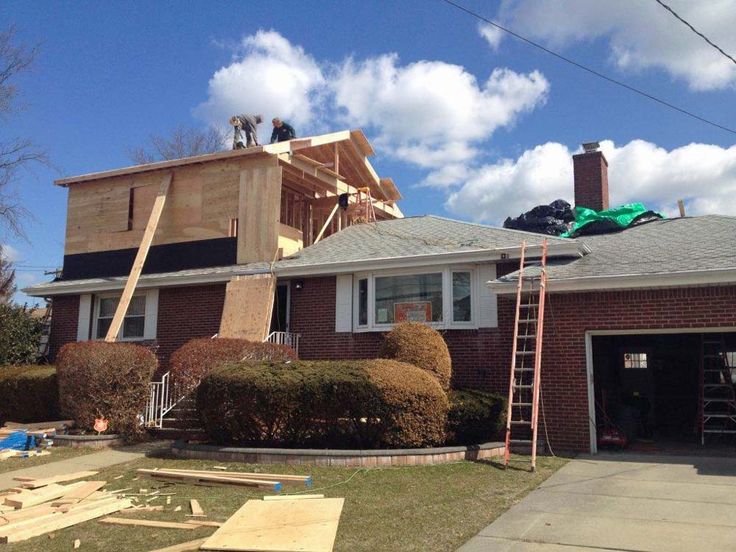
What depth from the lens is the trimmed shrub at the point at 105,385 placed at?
1130cm

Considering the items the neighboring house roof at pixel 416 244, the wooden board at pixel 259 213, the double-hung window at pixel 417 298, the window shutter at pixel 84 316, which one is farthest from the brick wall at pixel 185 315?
the double-hung window at pixel 417 298

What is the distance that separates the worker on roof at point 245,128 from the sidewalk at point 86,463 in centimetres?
1037

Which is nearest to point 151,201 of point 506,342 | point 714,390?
point 506,342

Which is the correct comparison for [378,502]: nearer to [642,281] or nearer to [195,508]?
[195,508]

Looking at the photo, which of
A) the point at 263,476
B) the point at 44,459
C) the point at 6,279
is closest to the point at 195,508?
the point at 263,476

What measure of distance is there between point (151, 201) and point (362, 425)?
1099 centimetres

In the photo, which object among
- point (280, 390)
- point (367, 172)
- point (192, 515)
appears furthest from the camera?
point (367, 172)

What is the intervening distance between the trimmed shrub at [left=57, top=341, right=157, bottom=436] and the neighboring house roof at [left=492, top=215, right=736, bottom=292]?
22.5 ft

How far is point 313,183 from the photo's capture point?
1808 cm

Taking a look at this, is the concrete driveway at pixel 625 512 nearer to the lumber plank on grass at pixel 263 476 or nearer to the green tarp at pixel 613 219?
the lumber plank on grass at pixel 263 476

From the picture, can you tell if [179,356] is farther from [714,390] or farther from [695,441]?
[714,390]

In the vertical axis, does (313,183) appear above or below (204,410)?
above

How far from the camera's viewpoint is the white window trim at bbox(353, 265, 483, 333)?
12.3 metres

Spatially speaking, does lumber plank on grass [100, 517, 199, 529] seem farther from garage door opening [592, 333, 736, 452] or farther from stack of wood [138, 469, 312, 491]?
garage door opening [592, 333, 736, 452]
